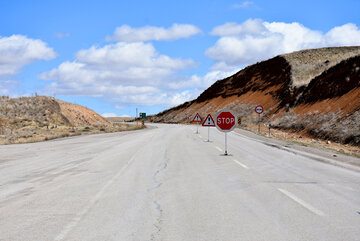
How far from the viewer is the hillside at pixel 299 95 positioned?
30341 mm

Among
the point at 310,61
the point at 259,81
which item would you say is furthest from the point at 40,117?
the point at 310,61

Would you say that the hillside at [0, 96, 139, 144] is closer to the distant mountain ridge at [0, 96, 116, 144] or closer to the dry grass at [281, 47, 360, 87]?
the distant mountain ridge at [0, 96, 116, 144]

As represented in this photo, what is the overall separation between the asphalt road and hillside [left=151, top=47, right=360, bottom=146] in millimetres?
17618

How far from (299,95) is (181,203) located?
4355 cm

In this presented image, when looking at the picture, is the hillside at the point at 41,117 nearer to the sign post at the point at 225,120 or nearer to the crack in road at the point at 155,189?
the sign post at the point at 225,120

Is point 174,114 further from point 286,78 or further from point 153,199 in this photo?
point 153,199

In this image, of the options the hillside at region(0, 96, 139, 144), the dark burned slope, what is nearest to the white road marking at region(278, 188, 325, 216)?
the hillside at region(0, 96, 139, 144)

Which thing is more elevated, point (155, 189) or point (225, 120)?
point (225, 120)

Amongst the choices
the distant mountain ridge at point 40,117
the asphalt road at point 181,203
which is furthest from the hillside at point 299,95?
the distant mountain ridge at point 40,117

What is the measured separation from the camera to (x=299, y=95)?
47.2 meters

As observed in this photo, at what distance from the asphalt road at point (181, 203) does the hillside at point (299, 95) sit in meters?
17.6

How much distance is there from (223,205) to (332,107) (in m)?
29.8

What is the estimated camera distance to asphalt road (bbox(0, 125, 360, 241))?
16.3 ft

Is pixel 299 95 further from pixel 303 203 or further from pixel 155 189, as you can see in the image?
pixel 303 203
